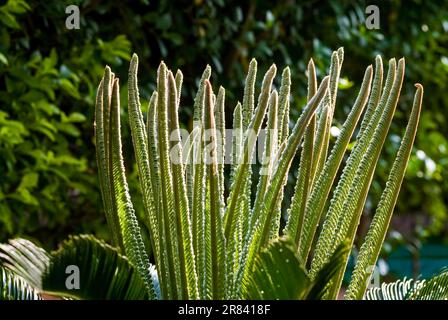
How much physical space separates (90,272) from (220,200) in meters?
0.21

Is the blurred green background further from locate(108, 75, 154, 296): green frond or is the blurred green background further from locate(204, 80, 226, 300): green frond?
locate(204, 80, 226, 300): green frond

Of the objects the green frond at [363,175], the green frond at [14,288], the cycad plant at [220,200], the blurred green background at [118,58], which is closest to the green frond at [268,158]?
the cycad plant at [220,200]

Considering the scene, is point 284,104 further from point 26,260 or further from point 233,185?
point 26,260

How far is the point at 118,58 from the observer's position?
232 cm

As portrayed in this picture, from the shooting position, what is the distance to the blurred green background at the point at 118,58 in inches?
85.7

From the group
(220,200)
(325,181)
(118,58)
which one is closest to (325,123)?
(325,181)

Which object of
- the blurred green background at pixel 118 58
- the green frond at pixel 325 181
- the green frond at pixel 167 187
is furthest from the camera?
the blurred green background at pixel 118 58

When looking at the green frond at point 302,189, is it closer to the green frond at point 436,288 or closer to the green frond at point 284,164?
the green frond at point 284,164

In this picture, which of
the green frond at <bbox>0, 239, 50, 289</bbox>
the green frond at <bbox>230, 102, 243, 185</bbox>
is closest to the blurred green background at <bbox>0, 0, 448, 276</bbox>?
the green frond at <bbox>230, 102, 243, 185</bbox>

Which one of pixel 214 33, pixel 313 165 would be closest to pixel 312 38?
pixel 214 33

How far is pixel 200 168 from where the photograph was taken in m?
Result: 1.11

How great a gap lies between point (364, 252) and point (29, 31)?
1.47 meters

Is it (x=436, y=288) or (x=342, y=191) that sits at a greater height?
(x=342, y=191)
